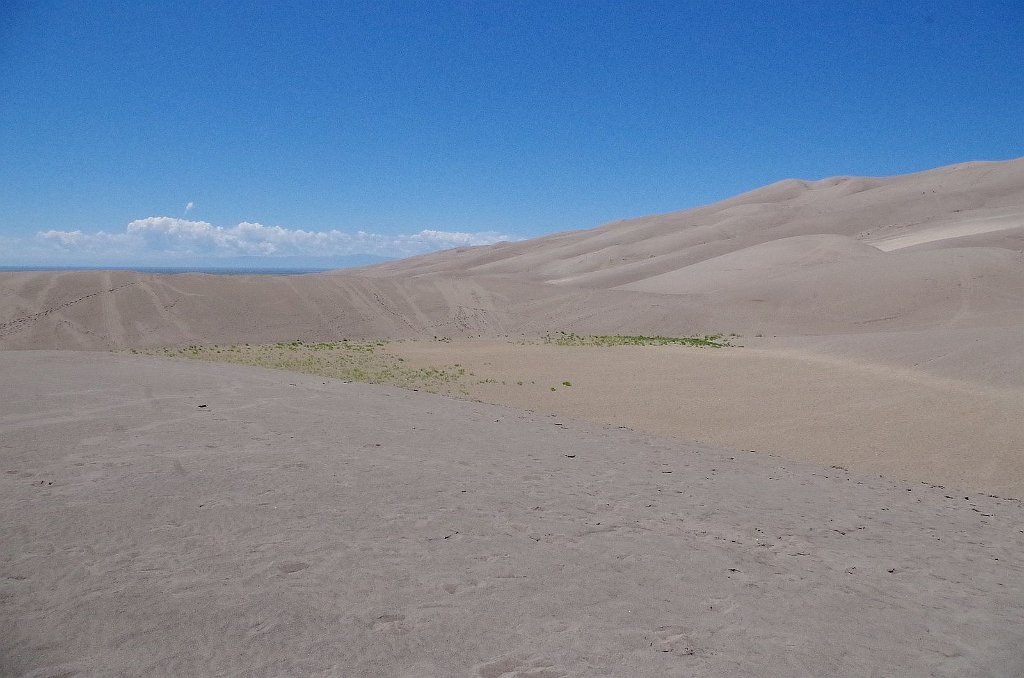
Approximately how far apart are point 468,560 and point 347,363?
15.8 meters

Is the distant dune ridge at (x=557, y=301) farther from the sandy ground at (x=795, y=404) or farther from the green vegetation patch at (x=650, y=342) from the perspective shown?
the sandy ground at (x=795, y=404)

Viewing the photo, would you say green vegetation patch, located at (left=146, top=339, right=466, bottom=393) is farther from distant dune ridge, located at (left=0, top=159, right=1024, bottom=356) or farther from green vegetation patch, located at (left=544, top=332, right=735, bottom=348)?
green vegetation patch, located at (left=544, top=332, right=735, bottom=348)

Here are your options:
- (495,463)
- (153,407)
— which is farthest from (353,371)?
(495,463)

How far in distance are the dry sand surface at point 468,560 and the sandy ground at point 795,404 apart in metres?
2.04

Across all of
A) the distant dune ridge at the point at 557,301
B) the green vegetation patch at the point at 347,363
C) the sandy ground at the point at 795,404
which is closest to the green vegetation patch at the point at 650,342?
the sandy ground at the point at 795,404

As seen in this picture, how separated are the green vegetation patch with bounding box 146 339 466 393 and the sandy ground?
806mm

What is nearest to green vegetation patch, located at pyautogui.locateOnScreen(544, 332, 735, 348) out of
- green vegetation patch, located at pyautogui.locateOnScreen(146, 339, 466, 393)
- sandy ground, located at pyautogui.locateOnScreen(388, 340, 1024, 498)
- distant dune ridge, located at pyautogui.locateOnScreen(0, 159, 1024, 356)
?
sandy ground, located at pyautogui.locateOnScreen(388, 340, 1024, 498)

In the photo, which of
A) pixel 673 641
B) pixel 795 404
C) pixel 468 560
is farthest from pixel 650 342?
pixel 673 641

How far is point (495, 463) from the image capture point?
8188mm

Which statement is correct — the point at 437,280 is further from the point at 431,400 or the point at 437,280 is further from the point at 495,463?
the point at 495,463

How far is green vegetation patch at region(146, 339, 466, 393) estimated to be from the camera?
16844mm

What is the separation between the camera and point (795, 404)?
14.4 meters

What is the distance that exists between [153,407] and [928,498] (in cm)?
1086

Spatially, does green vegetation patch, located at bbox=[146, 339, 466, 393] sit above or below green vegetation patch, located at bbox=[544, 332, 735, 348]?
below
